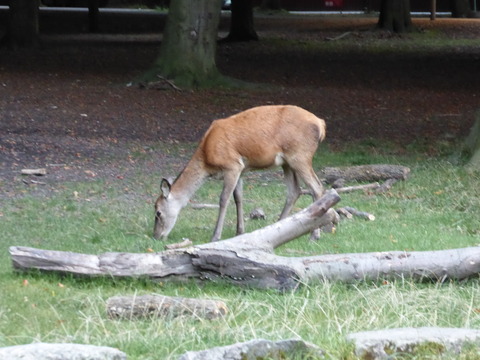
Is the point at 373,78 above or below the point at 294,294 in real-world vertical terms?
below

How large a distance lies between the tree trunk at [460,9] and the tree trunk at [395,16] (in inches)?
421

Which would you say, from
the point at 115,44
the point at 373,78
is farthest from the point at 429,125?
the point at 115,44

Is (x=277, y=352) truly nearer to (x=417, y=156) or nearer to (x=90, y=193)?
(x=90, y=193)

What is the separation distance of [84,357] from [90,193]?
723cm

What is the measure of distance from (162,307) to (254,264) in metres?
0.92

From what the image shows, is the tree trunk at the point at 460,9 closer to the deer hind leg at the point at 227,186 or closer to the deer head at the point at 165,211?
the deer hind leg at the point at 227,186

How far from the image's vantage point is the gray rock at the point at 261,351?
5.18 metres

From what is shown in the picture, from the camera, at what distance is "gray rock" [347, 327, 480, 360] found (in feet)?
18.1

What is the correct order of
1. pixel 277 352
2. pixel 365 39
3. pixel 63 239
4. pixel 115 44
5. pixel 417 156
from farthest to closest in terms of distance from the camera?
pixel 365 39
pixel 115 44
pixel 417 156
pixel 63 239
pixel 277 352

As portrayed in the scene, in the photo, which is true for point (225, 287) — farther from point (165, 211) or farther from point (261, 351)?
point (165, 211)

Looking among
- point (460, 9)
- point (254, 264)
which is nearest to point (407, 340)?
point (254, 264)

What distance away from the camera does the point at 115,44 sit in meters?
31.0

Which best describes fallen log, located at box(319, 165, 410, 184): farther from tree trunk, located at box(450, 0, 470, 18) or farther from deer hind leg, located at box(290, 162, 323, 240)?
tree trunk, located at box(450, 0, 470, 18)

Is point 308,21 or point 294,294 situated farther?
point 308,21
